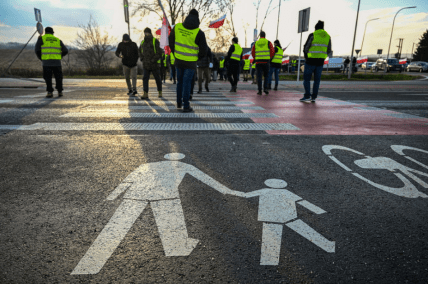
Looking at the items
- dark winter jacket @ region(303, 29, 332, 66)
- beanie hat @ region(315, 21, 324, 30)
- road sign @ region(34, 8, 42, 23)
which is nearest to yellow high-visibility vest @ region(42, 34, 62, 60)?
road sign @ region(34, 8, 42, 23)

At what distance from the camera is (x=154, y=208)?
2453 mm

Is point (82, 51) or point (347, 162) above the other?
point (82, 51)

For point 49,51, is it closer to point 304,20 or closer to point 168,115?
point 168,115

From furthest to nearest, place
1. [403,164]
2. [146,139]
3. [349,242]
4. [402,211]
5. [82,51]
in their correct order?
[82,51] < [146,139] < [403,164] < [402,211] < [349,242]

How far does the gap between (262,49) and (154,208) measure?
9448 mm

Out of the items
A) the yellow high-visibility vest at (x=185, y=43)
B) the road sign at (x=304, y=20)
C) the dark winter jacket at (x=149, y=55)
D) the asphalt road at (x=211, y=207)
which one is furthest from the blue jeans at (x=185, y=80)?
the road sign at (x=304, y=20)

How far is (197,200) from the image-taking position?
2619mm

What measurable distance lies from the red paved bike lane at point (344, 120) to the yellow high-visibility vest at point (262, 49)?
10.0ft

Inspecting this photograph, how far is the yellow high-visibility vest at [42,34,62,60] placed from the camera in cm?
939

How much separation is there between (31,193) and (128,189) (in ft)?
2.77

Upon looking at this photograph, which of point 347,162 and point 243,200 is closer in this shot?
point 243,200

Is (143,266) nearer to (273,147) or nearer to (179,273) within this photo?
(179,273)

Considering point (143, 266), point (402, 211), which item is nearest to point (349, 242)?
point (402, 211)

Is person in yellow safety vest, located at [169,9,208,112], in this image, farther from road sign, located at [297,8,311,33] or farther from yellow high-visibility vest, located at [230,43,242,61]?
road sign, located at [297,8,311,33]
